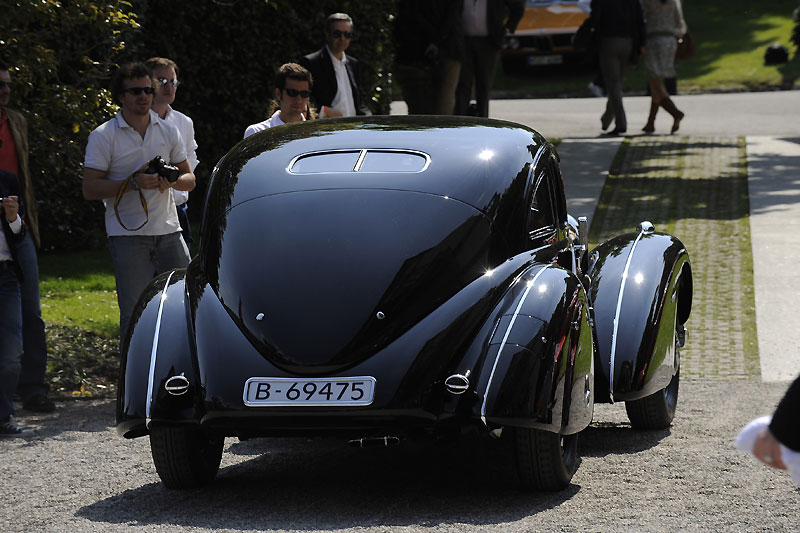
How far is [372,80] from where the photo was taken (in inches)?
595

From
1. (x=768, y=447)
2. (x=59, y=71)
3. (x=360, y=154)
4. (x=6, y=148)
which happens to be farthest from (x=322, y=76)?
(x=768, y=447)

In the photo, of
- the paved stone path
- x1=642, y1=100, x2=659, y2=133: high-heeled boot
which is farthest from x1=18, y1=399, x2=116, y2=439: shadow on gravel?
x1=642, y1=100, x2=659, y2=133: high-heeled boot

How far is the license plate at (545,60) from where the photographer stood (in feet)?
88.6

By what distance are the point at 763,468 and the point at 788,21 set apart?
27.5m

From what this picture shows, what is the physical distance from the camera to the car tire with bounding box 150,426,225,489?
19.5 ft

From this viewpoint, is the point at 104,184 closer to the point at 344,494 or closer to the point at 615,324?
the point at 344,494

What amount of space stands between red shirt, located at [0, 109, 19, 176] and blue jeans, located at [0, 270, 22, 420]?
0.66 meters

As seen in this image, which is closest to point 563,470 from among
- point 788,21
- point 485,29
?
point 485,29

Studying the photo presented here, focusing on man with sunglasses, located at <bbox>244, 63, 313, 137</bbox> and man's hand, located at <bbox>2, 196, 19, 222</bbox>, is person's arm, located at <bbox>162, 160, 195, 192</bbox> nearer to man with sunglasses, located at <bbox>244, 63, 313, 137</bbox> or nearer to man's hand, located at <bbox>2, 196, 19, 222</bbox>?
man with sunglasses, located at <bbox>244, 63, 313, 137</bbox>

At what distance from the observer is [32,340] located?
8094mm

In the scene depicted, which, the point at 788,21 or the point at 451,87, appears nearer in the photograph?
the point at 451,87

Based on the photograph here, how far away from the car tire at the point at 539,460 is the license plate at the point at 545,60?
21.9 metres

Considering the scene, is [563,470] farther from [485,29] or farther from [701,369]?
[485,29]

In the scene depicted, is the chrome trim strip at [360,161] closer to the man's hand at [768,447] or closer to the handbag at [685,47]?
the man's hand at [768,447]
